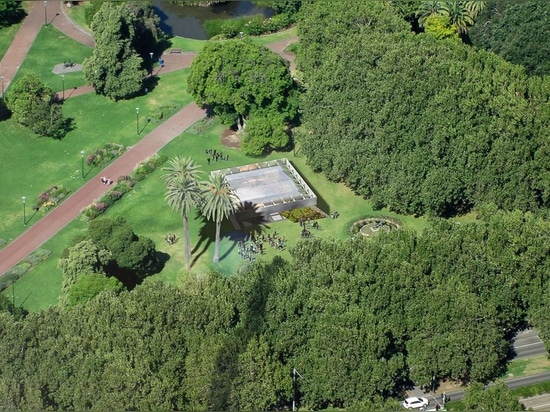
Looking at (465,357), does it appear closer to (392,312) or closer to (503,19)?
(392,312)

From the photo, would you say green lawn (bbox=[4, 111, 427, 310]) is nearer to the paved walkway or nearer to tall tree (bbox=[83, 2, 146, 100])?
tall tree (bbox=[83, 2, 146, 100])

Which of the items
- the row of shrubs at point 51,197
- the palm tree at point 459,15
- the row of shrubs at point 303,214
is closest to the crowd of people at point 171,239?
the row of shrubs at point 303,214

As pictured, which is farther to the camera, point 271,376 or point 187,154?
point 187,154

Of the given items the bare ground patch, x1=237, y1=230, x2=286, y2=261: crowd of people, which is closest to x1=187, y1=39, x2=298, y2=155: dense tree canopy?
the bare ground patch

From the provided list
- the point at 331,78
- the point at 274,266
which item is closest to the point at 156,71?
the point at 331,78

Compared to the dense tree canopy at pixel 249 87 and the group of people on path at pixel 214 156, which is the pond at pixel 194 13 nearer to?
the dense tree canopy at pixel 249 87
